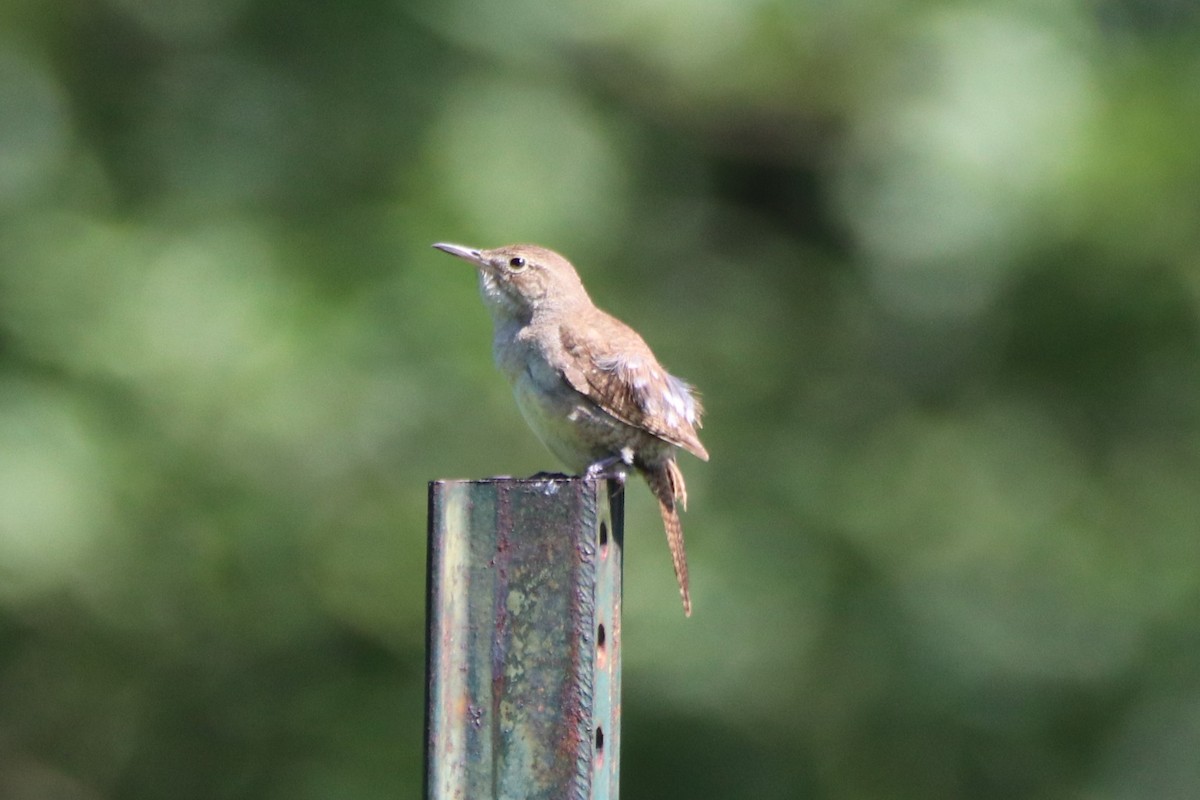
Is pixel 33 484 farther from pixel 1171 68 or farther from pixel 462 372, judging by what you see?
pixel 1171 68

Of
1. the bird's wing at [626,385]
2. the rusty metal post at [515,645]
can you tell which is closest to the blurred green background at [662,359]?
the bird's wing at [626,385]

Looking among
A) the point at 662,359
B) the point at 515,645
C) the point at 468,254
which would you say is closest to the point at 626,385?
the point at 468,254

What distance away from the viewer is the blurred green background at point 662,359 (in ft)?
20.6

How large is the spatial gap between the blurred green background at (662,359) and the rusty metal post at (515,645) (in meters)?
3.75

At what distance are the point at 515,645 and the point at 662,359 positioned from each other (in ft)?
17.1

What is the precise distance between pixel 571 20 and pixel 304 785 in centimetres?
367

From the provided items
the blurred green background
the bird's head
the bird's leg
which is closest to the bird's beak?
the bird's head

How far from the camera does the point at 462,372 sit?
6.35 m

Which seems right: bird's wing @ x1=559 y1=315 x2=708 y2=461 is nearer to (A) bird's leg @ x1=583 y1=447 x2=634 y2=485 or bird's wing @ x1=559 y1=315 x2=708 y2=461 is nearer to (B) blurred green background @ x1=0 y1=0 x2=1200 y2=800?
(A) bird's leg @ x1=583 y1=447 x2=634 y2=485

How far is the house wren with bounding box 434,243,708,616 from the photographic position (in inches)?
158

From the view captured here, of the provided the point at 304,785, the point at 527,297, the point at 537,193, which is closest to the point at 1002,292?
the point at 537,193

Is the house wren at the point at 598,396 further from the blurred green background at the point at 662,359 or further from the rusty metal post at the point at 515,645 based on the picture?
the blurred green background at the point at 662,359

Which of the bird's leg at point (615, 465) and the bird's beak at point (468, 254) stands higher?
the bird's beak at point (468, 254)

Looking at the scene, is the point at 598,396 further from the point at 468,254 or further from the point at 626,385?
the point at 468,254
